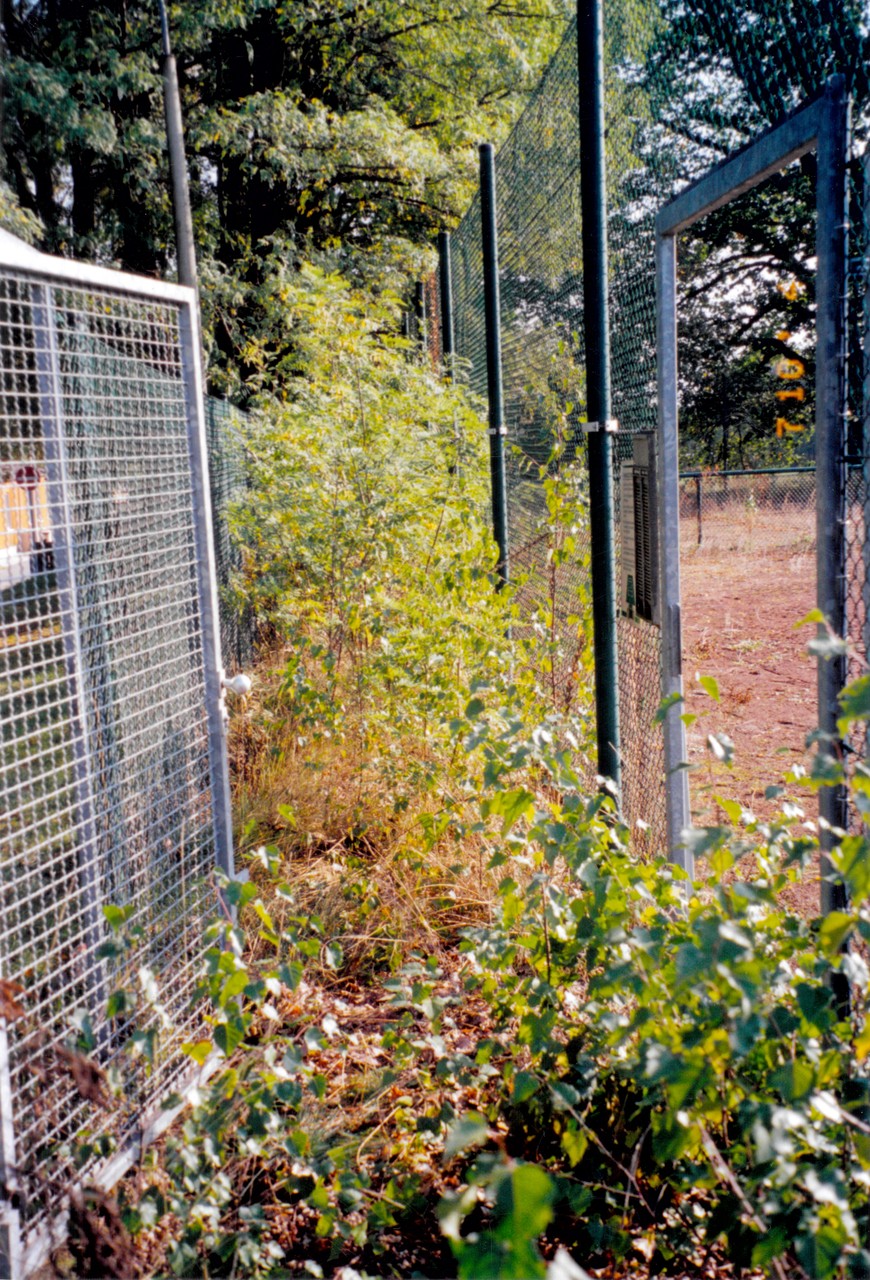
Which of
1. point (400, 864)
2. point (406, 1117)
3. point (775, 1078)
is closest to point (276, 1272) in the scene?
point (406, 1117)

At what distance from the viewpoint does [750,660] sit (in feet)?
27.3

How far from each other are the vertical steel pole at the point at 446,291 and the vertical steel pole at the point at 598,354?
14.1 feet

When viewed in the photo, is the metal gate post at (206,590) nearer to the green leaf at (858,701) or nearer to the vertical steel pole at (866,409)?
the vertical steel pole at (866,409)

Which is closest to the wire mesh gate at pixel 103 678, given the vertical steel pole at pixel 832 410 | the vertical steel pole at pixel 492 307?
the vertical steel pole at pixel 832 410

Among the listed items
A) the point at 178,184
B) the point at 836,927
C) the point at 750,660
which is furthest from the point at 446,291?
the point at 836,927

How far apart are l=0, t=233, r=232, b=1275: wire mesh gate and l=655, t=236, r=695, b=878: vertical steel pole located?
1.30 m

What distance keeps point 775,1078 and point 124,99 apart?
14.6m

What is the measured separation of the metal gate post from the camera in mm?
3045

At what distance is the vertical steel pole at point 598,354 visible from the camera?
10.4ft

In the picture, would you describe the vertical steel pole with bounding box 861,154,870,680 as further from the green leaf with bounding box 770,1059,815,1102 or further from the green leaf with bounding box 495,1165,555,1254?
the green leaf with bounding box 495,1165,555,1254

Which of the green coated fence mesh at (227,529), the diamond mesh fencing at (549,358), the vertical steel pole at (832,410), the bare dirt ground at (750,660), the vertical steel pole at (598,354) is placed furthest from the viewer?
the green coated fence mesh at (227,529)

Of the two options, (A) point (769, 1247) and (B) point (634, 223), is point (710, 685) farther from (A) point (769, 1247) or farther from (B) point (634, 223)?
(B) point (634, 223)

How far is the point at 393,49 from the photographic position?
51.5ft

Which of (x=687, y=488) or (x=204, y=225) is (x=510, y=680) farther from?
(x=687, y=488)
